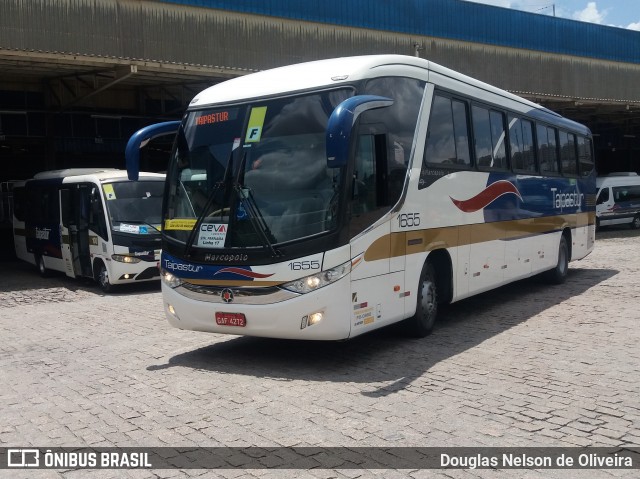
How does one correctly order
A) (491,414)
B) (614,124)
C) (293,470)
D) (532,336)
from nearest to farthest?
(293,470), (491,414), (532,336), (614,124)

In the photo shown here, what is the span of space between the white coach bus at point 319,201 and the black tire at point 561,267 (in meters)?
4.96

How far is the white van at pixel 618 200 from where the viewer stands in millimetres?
30297

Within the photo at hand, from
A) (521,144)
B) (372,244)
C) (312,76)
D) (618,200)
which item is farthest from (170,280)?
(618,200)

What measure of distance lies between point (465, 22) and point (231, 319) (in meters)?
23.9

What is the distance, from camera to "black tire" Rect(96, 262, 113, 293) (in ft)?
49.6

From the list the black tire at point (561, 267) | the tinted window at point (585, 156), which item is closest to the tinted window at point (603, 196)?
the tinted window at point (585, 156)

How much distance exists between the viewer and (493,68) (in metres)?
28.7

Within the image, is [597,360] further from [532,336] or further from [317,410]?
[317,410]

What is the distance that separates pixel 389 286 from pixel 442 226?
5.27 ft

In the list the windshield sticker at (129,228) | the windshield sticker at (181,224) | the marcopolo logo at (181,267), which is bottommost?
the marcopolo logo at (181,267)

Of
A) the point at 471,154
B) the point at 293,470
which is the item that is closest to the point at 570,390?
the point at 293,470

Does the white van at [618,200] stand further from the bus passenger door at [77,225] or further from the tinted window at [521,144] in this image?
the bus passenger door at [77,225]

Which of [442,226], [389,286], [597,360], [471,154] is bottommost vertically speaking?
[597,360]

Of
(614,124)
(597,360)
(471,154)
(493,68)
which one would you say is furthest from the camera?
(614,124)
